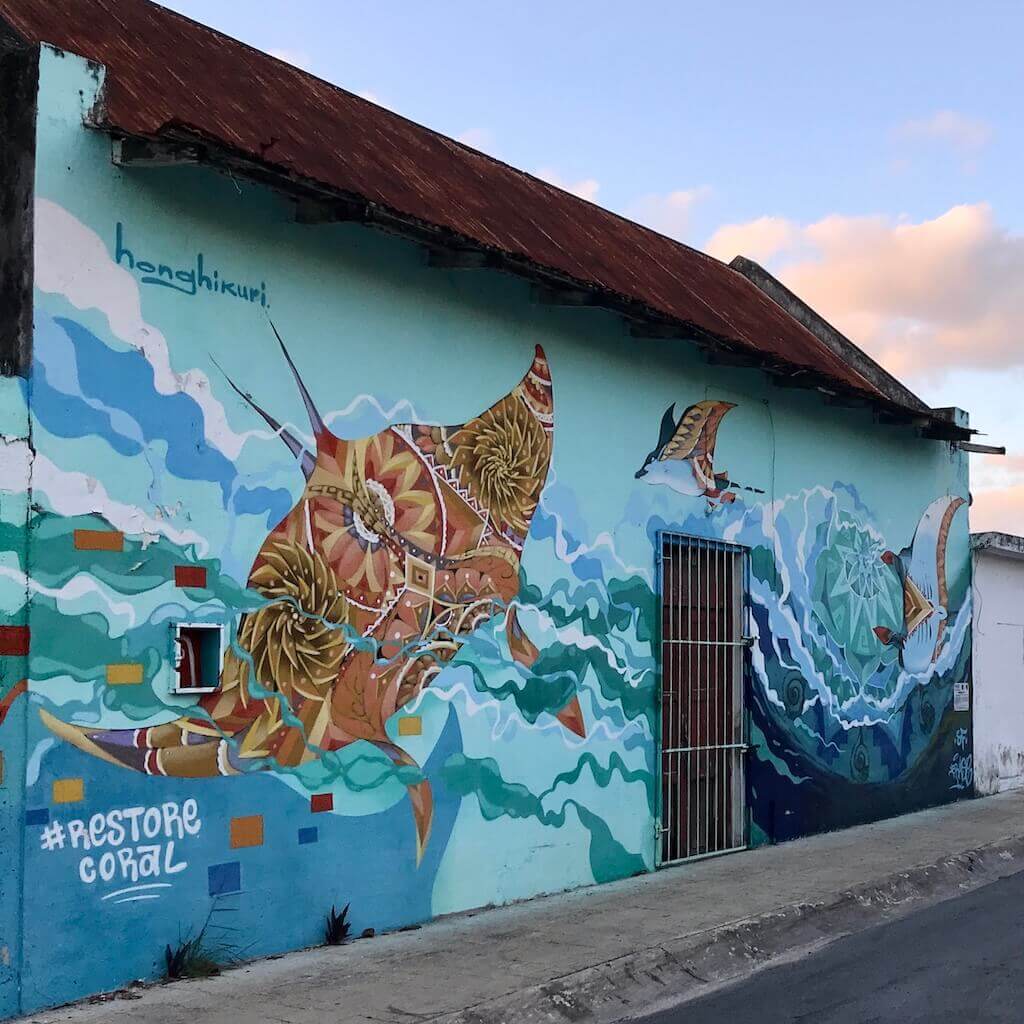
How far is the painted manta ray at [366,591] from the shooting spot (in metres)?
7.38

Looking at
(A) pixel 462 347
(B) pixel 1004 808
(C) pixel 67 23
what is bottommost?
(B) pixel 1004 808

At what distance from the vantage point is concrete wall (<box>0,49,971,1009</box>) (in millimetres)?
6621

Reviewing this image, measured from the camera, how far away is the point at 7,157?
6.54m

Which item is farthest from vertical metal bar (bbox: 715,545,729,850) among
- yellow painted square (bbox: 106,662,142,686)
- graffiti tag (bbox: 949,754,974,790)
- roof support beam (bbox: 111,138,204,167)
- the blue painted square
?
roof support beam (bbox: 111,138,204,167)

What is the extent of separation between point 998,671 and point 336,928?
36.4 ft

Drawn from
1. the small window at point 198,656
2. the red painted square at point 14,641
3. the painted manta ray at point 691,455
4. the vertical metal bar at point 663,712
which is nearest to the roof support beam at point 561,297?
the painted manta ray at point 691,455

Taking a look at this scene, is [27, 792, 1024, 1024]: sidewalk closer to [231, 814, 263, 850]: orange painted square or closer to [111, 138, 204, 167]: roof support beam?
[231, 814, 263, 850]: orange painted square

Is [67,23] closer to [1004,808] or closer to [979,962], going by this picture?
[979,962]

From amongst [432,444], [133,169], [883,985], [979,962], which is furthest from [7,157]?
[979,962]

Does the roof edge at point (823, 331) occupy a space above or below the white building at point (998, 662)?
above

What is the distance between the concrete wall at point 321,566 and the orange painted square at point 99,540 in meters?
0.01

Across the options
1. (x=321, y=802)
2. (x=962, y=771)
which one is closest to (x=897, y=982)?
(x=321, y=802)

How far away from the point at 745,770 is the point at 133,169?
736cm

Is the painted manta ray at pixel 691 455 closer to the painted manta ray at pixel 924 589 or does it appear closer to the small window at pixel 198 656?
the painted manta ray at pixel 924 589
